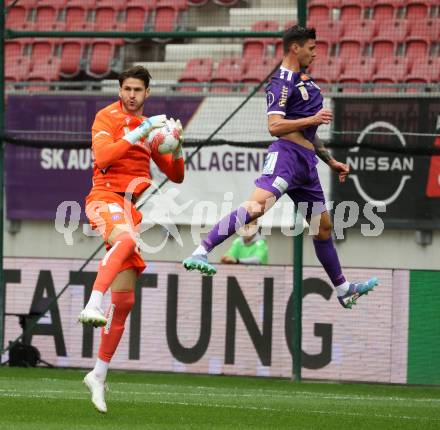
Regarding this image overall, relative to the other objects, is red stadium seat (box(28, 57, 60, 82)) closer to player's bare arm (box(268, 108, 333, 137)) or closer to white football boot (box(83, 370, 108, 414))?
player's bare arm (box(268, 108, 333, 137))

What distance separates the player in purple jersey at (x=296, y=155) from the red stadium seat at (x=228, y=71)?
22.4ft

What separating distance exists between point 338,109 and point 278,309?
258 cm

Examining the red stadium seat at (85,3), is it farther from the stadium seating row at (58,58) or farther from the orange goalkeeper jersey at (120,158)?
the orange goalkeeper jersey at (120,158)

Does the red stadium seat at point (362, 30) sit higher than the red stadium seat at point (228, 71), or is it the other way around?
the red stadium seat at point (362, 30)

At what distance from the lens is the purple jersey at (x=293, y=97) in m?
8.45

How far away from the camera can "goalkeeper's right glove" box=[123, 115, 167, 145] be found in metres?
7.67

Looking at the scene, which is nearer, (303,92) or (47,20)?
(303,92)

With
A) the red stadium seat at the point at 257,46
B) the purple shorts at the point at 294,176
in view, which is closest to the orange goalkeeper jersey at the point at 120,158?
the purple shorts at the point at 294,176

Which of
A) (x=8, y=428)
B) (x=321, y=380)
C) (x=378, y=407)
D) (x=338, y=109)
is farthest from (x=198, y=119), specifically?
(x=8, y=428)

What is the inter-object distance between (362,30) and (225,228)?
300 inches

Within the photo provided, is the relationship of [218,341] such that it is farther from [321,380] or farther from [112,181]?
[112,181]

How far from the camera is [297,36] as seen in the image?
8453 millimetres

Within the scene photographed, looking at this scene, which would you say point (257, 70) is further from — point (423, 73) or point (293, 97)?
point (293, 97)

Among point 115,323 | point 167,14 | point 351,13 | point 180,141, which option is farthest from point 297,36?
point 167,14
